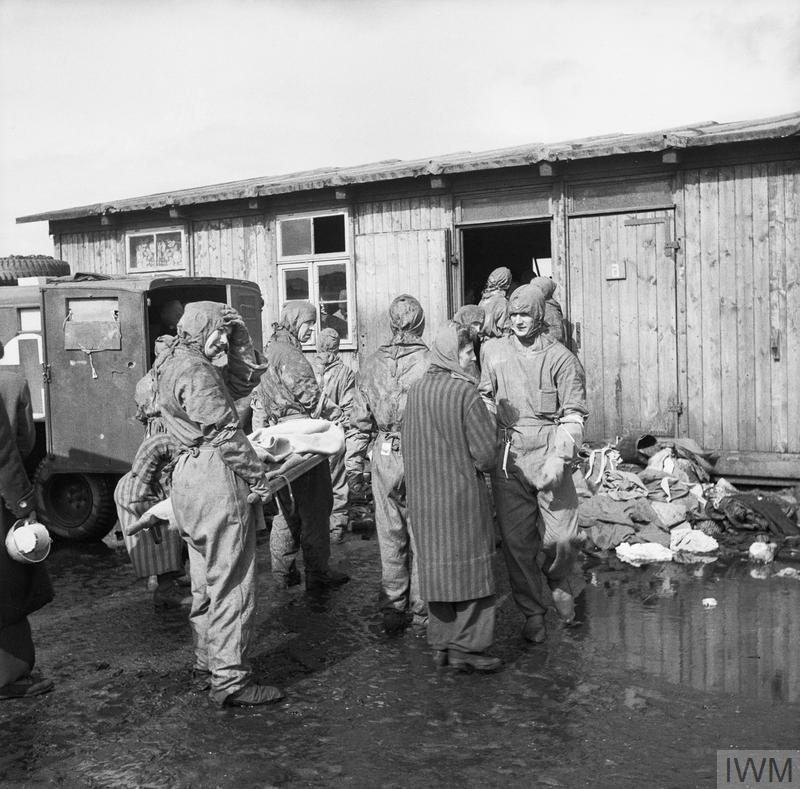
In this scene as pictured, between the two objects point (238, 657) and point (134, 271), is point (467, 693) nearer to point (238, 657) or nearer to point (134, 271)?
point (238, 657)

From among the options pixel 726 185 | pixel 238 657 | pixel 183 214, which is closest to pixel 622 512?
pixel 726 185

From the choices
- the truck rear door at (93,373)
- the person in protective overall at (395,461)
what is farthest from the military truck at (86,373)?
the person in protective overall at (395,461)

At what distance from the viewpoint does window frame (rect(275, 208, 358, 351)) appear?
12.1m

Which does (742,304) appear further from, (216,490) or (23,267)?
(23,267)

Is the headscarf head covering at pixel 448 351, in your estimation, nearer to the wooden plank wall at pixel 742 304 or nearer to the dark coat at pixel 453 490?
the dark coat at pixel 453 490

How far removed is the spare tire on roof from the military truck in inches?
60.2

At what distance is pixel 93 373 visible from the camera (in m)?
8.77

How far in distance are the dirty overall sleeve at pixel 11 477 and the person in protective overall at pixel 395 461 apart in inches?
82.8

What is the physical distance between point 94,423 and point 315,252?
455cm

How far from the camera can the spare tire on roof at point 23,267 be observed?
10.6 meters

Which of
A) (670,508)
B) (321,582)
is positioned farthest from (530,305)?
(670,508)

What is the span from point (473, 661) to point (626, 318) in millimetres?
6008

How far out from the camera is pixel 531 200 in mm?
10875

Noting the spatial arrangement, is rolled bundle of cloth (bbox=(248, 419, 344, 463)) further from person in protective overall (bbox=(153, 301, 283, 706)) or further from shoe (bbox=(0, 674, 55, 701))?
shoe (bbox=(0, 674, 55, 701))
